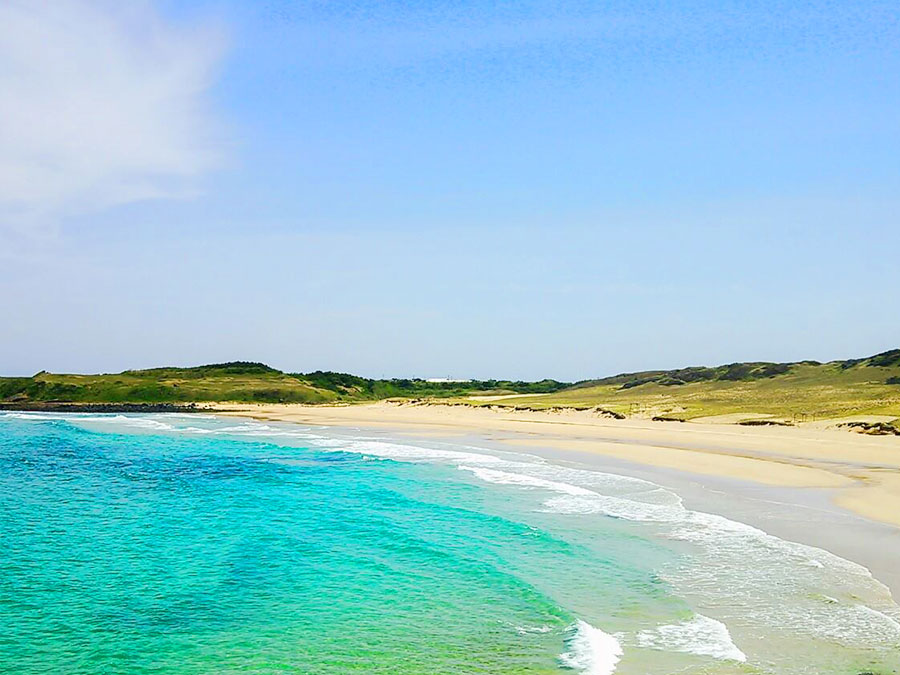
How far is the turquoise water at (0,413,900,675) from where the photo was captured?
33.7 feet

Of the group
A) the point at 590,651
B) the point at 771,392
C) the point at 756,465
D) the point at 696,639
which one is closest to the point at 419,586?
the point at 590,651

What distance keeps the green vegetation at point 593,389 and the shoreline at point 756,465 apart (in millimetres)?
8347

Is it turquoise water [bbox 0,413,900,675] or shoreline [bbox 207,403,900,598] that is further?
shoreline [bbox 207,403,900,598]

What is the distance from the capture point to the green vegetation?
55.2 m

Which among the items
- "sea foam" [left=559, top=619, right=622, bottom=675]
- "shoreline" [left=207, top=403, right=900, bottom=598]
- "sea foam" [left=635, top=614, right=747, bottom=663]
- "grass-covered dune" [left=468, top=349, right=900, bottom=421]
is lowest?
"sea foam" [left=559, top=619, right=622, bottom=675]

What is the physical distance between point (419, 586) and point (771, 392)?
196 ft

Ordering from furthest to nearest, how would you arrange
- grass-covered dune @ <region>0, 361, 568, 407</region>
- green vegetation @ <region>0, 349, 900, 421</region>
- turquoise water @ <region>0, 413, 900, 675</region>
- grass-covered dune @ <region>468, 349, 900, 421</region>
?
grass-covered dune @ <region>0, 361, 568, 407</region>, green vegetation @ <region>0, 349, 900, 421</region>, grass-covered dune @ <region>468, 349, 900, 421</region>, turquoise water @ <region>0, 413, 900, 675</region>

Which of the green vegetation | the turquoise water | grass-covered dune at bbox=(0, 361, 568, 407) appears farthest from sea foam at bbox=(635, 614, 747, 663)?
grass-covered dune at bbox=(0, 361, 568, 407)

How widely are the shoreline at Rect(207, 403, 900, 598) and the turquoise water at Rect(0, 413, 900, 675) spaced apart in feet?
4.24

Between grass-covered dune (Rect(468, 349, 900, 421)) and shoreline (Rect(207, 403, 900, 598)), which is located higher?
grass-covered dune (Rect(468, 349, 900, 421))

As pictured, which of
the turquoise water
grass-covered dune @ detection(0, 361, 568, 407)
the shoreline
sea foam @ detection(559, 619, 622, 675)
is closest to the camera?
sea foam @ detection(559, 619, 622, 675)

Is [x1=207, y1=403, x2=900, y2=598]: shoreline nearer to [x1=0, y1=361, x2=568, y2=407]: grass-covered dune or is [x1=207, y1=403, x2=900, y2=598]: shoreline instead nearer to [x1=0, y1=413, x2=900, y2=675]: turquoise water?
[x1=0, y1=413, x2=900, y2=675]: turquoise water

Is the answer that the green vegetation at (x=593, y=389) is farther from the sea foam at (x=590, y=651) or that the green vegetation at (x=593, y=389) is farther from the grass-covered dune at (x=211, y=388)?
the sea foam at (x=590, y=651)

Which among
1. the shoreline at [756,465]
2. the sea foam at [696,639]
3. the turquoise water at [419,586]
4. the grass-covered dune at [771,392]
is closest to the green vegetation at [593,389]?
the grass-covered dune at [771,392]
